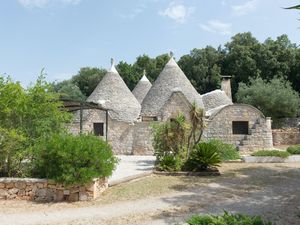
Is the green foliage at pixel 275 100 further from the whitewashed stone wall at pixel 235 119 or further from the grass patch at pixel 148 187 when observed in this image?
the grass patch at pixel 148 187

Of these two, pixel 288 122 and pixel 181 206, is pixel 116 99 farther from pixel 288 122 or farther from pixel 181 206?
pixel 288 122

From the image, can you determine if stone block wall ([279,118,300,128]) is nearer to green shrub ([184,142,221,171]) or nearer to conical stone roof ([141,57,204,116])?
conical stone roof ([141,57,204,116])

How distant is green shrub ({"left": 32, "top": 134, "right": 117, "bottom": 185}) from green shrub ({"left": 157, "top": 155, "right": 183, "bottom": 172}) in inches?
121

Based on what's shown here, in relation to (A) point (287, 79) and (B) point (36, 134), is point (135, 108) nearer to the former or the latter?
(B) point (36, 134)

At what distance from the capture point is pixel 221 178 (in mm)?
10438

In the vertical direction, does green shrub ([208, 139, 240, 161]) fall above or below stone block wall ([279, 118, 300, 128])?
below

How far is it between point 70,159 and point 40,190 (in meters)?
1.06

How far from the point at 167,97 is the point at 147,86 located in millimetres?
6494

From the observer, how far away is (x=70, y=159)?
25.4 feet

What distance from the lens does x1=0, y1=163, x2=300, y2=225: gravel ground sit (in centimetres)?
619

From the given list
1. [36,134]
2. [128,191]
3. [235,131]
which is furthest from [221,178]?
[235,131]

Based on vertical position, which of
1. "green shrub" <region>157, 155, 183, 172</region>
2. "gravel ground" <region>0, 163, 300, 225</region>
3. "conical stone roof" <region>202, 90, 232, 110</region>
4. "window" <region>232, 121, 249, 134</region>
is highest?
"conical stone roof" <region>202, 90, 232, 110</region>

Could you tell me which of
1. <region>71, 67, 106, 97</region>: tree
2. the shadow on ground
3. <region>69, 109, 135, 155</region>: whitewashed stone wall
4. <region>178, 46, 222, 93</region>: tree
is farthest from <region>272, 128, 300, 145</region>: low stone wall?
<region>71, 67, 106, 97</region>: tree

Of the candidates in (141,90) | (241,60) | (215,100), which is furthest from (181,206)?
(241,60)
